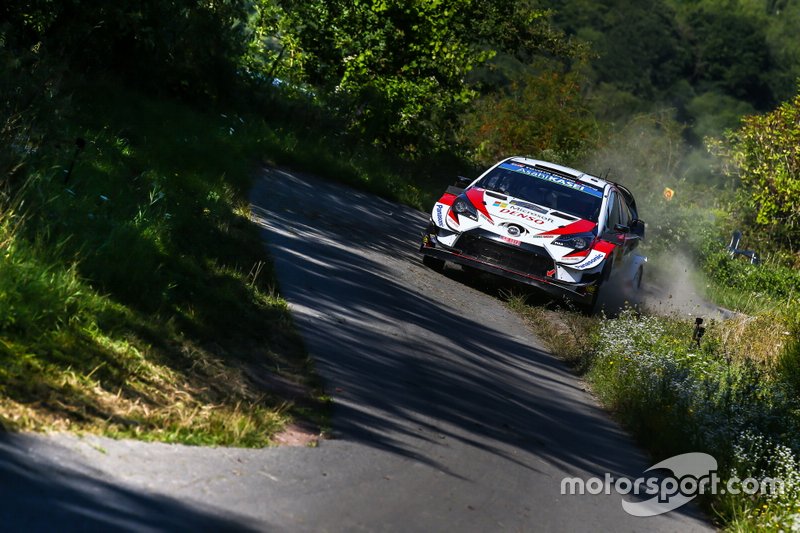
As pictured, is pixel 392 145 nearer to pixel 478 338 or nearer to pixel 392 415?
pixel 478 338

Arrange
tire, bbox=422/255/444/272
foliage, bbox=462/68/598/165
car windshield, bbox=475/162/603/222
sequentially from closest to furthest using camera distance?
1. tire, bbox=422/255/444/272
2. car windshield, bbox=475/162/603/222
3. foliage, bbox=462/68/598/165

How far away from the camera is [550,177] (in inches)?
602

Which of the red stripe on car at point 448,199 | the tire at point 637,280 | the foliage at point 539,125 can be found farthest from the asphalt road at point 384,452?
the foliage at point 539,125

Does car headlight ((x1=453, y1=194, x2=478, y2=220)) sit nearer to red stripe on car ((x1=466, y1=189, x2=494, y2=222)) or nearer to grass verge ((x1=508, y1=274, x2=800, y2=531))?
red stripe on car ((x1=466, y1=189, x2=494, y2=222))

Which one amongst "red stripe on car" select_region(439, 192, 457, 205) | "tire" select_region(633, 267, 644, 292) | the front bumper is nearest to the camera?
the front bumper

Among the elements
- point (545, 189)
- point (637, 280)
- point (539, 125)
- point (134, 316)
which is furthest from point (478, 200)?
point (539, 125)

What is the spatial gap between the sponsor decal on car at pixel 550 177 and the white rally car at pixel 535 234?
0.05ft

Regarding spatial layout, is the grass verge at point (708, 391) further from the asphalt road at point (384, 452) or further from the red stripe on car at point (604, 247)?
the red stripe on car at point (604, 247)

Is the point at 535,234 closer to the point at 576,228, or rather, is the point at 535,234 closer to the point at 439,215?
the point at 576,228

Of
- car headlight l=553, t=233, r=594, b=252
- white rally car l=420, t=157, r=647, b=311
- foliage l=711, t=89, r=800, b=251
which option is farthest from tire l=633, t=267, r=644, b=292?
foliage l=711, t=89, r=800, b=251

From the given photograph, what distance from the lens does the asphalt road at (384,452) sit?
16.6ft

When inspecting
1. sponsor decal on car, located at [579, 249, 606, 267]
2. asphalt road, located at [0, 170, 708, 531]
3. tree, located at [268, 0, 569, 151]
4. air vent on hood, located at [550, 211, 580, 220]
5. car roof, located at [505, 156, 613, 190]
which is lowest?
asphalt road, located at [0, 170, 708, 531]

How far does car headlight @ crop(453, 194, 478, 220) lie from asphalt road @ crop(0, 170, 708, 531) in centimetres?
132

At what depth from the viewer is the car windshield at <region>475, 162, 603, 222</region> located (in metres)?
14.7
